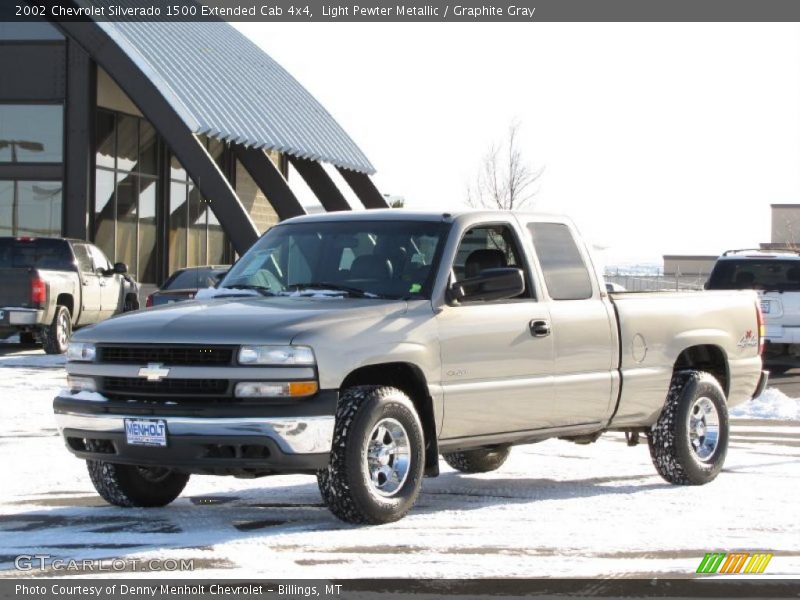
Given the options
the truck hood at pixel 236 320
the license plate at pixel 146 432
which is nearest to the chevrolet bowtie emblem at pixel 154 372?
the truck hood at pixel 236 320

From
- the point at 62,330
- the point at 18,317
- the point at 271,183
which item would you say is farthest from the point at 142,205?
the point at 18,317

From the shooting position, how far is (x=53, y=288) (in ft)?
77.7

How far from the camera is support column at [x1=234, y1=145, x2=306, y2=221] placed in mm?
32094

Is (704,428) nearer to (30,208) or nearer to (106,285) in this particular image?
(106,285)

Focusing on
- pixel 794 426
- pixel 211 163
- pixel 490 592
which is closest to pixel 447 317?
pixel 490 592

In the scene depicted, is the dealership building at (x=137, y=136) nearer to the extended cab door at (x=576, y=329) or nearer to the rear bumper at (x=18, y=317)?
the rear bumper at (x=18, y=317)

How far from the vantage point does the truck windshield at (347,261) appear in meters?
9.28

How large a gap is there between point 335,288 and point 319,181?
28953 mm

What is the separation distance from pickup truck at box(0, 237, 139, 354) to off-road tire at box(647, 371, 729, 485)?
14.5 metres

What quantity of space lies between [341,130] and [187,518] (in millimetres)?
31702

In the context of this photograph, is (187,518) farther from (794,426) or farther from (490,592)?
(794,426)

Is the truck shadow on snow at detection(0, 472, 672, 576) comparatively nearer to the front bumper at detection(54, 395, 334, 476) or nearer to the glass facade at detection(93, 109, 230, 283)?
the front bumper at detection(54, 395, 334, 476)

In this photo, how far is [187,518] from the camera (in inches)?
351

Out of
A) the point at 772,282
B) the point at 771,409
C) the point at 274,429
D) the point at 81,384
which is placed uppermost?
the point at 772,282
